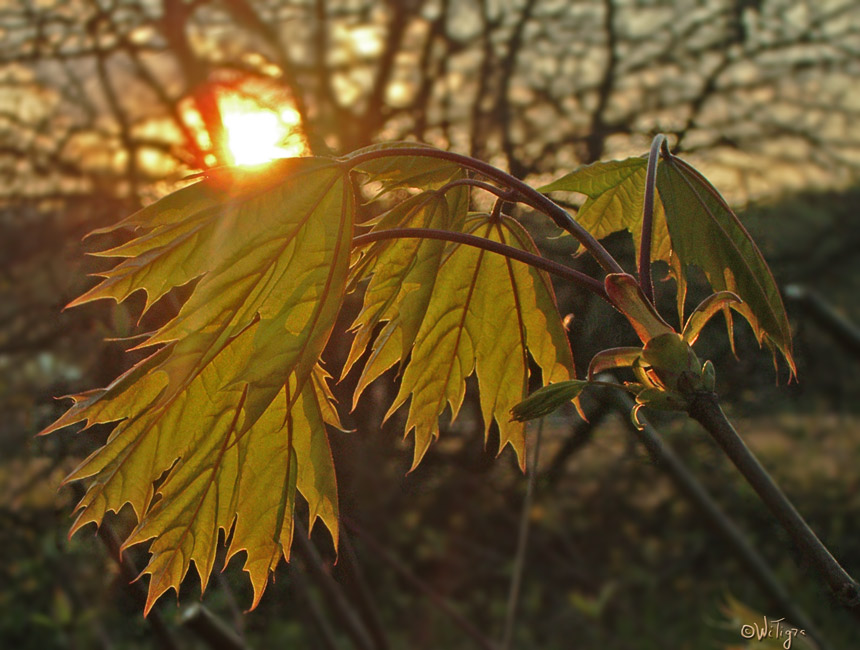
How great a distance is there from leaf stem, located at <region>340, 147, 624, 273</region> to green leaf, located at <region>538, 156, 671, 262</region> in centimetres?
7

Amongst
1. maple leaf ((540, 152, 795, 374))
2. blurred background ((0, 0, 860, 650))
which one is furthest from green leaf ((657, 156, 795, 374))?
blurred background ((0, 0, 860, 650))

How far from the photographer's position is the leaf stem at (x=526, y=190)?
447 millimetres

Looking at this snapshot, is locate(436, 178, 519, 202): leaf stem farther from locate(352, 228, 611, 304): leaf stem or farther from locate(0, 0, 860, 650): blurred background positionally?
locate(0, 0, 860, 650): blurred background

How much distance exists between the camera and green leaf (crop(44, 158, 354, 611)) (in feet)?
1.43

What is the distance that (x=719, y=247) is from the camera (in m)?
0.54

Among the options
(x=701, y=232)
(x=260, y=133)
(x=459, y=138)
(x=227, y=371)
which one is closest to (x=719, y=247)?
(x=701, y=232)

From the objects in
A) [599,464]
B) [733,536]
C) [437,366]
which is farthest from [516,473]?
[599,464]

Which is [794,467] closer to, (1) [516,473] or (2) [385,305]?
(1) [516,473]

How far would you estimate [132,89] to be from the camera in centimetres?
255

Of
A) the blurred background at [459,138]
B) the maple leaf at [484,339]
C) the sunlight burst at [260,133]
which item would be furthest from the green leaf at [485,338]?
the blurred background at [459,138]

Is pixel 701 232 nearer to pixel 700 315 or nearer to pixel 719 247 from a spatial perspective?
pixel 719 247

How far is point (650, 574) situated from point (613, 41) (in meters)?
2.09

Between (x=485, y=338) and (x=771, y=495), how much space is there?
222 millimetres

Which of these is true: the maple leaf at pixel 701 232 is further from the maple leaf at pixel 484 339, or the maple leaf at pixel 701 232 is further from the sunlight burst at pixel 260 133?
the sunlight burst at pixel 260 133
